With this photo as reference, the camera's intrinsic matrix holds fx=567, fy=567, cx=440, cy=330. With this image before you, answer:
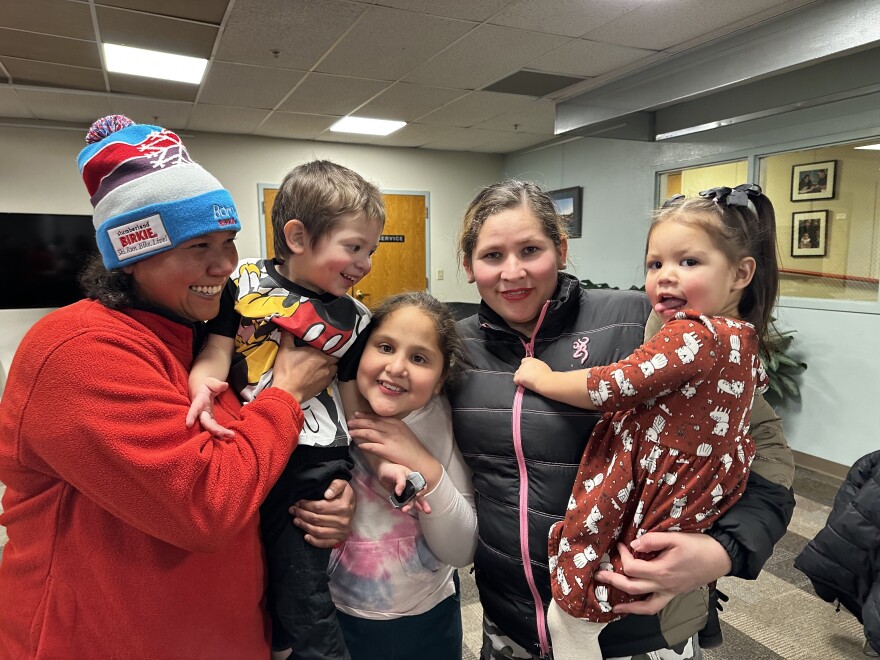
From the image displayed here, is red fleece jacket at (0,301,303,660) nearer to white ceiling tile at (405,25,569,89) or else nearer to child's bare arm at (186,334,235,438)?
child's bare arm at (186,334,235,438)

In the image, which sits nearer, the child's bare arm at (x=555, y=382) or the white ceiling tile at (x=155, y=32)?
the child's bare arm at (x=555, y=382)

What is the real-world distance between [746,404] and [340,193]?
937 mm

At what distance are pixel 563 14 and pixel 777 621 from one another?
11.1 ft

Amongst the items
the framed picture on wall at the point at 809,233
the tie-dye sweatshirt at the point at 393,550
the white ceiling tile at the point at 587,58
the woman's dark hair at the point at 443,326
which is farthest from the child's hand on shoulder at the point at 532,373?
the framed picture on wall at the point at 809,233

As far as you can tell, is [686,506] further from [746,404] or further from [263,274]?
[263,274]

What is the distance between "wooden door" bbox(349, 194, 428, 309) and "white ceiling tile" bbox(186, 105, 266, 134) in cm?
197

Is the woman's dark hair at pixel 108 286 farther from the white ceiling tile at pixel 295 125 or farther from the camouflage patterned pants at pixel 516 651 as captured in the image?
the white ceiling tile at pixel 295 125

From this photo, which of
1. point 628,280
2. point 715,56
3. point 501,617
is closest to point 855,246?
point 715,56

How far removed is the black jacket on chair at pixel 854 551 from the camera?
216 cm

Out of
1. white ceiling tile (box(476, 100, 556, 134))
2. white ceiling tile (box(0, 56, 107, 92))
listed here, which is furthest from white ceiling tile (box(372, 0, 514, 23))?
white ceiling tile (box(0, 56, 107, 92))

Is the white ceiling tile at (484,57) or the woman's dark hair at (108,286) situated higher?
the white ceiling tile at (484,57)

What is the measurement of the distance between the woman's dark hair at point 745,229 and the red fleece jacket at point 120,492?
879 mm

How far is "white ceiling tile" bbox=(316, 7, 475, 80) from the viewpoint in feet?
11.0

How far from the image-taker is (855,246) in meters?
4.08
